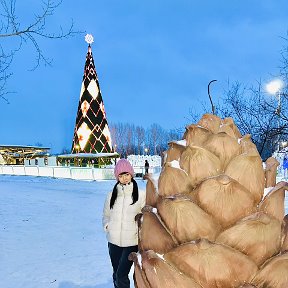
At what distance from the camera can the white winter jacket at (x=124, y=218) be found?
4.20 meters

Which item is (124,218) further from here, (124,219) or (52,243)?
(52,243)

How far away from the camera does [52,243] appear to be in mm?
8828

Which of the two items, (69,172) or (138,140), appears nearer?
(69,172)

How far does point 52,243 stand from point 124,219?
5132 millimetres

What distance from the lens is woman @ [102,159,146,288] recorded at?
13.8 ft

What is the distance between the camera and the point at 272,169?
123cm

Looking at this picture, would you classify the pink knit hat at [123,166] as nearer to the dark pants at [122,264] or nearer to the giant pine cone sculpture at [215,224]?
the dark pants at [122,264]

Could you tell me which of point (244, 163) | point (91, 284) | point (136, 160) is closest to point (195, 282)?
point (244, 163)

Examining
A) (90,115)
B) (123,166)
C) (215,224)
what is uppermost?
(90,115)

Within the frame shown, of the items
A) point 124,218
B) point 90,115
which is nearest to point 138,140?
→ point 90,115

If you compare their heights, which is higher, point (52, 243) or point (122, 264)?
point (122, 264)

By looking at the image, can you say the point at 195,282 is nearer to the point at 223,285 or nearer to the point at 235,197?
the point at 223,285

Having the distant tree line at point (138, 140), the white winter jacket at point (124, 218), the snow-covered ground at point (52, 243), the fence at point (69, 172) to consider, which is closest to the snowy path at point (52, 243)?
the snow-covered ground at point (52, 243)

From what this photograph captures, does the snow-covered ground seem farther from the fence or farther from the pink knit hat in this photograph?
the fence
